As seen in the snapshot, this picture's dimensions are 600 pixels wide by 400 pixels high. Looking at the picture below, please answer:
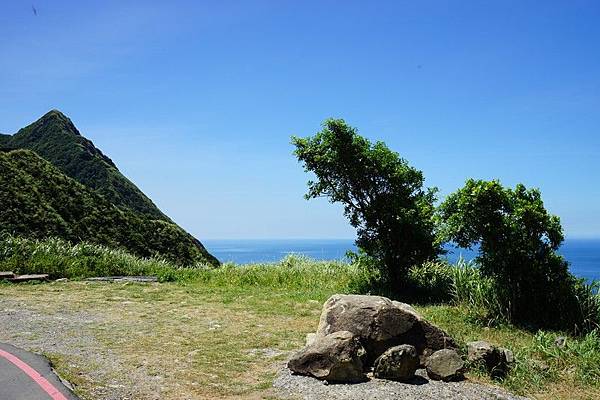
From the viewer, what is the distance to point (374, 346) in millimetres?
8000

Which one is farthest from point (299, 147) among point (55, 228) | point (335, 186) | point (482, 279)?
point (55, 228)

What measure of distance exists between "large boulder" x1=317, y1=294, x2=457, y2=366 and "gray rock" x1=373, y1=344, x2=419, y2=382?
504mm

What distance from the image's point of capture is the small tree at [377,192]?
49.3ft

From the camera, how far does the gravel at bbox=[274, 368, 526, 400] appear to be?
21.5 ft

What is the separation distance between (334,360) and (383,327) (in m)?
1.29

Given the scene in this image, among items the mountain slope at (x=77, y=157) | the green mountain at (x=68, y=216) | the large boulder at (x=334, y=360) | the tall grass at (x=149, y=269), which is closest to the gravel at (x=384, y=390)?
the large boulder at (x=334, y=360)

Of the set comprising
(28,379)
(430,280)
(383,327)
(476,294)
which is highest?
(430,280)

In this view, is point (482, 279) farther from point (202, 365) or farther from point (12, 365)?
point (12, 365)

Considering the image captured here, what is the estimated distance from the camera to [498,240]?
1170cm

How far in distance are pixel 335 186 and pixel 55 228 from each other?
75.9ft

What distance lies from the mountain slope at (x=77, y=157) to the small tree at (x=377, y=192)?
46065 millimetres

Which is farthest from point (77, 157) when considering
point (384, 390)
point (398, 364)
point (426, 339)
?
point (384, 390)

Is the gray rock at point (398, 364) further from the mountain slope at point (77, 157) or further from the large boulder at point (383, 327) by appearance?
the mountain slope at point (77, 157)

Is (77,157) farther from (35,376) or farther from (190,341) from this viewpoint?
(35,376)
